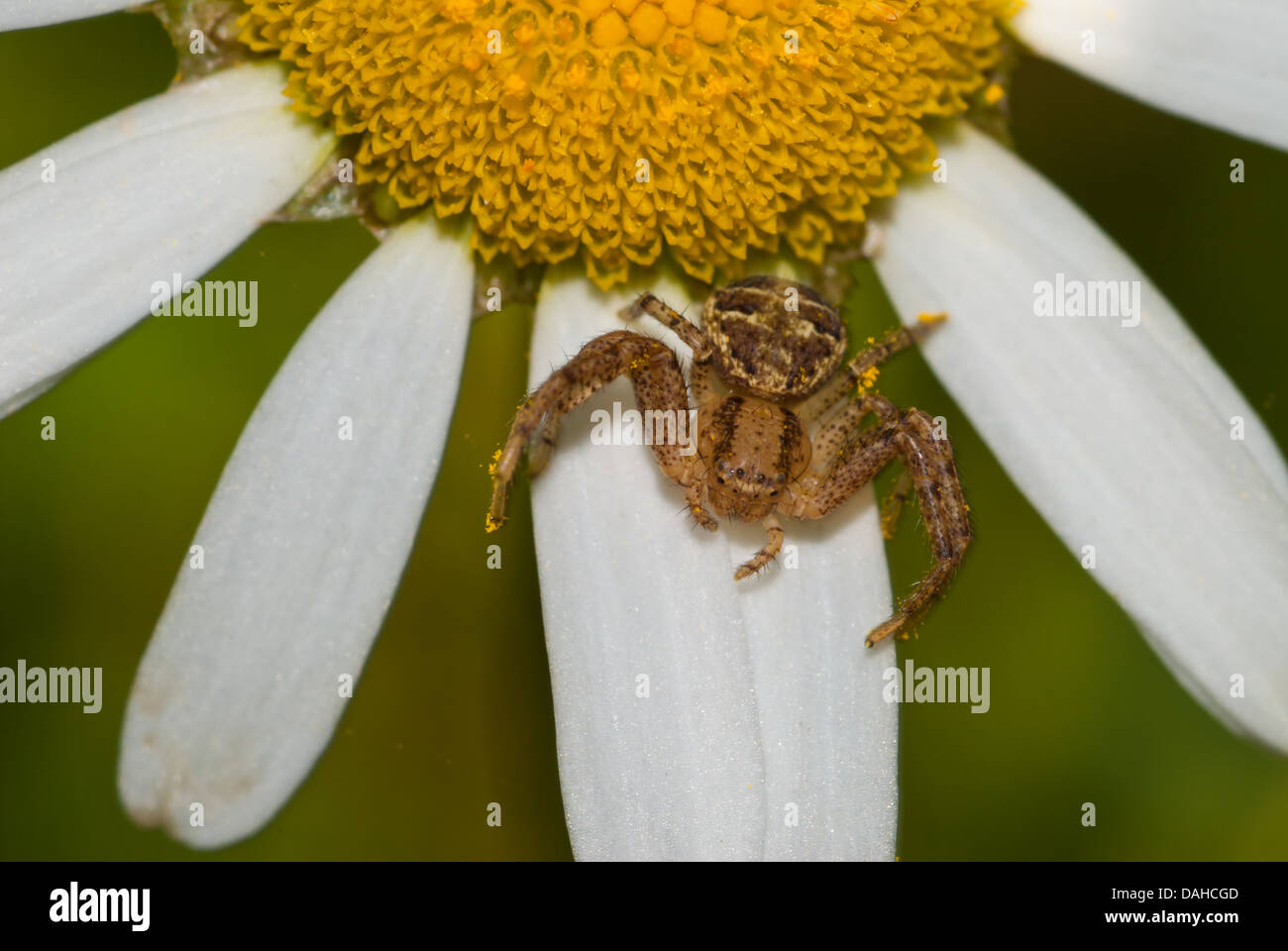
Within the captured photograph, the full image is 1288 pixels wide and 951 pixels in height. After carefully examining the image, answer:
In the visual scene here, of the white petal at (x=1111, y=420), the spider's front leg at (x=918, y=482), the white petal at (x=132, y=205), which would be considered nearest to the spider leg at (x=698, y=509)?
the spider's front leg at (x=918, y=482)

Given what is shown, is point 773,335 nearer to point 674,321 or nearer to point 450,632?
point 674,321

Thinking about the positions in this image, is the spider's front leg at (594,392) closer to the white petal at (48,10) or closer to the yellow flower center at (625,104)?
the yellow flower center at (625,104)

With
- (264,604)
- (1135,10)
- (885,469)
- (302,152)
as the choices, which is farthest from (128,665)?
(1135,10)

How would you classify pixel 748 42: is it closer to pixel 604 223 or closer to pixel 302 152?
pixel 604 223

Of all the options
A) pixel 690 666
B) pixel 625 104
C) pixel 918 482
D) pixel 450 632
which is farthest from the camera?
pixel 450 632

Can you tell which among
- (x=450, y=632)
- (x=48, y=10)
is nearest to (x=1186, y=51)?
(x=450, y=632)
